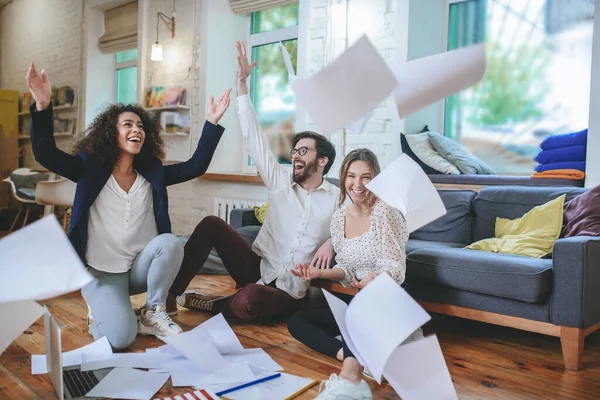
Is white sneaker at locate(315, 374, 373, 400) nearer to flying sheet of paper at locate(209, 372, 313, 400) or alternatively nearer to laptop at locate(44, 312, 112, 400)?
flying sheet of paper at locate(209, 372, 313, 400)

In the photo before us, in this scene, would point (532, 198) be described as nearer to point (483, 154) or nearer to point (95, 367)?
point (483, 154)

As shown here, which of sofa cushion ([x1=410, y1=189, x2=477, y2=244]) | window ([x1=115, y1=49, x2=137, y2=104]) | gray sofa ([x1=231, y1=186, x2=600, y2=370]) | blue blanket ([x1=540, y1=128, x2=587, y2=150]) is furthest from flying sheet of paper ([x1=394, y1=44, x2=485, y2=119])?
window ([x1=115, y1=49, x2=137, y2=104])

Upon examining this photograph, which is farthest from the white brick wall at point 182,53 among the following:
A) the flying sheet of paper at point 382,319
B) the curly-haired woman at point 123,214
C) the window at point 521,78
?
the flying sheet of paper at point 382,319

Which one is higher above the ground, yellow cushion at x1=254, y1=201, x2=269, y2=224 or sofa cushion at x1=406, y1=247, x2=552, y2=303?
yellow cushion at x1=254, y1=201, x2=269, y2=224

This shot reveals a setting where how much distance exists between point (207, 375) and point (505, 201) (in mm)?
1814

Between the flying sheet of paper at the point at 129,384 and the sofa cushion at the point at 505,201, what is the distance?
186 cm

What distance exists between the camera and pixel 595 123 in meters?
2.85

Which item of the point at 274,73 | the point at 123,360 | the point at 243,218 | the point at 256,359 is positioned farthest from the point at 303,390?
A: the point at 274,73

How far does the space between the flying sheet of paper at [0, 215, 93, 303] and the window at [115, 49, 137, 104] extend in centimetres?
584

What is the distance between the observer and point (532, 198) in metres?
2.72

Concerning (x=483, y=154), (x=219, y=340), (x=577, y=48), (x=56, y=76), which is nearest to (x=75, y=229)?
(x=219, y=340)

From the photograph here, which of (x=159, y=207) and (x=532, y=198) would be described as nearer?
(x=159, y=207)

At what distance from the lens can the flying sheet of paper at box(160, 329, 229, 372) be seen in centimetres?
175

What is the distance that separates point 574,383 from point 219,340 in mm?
1228
